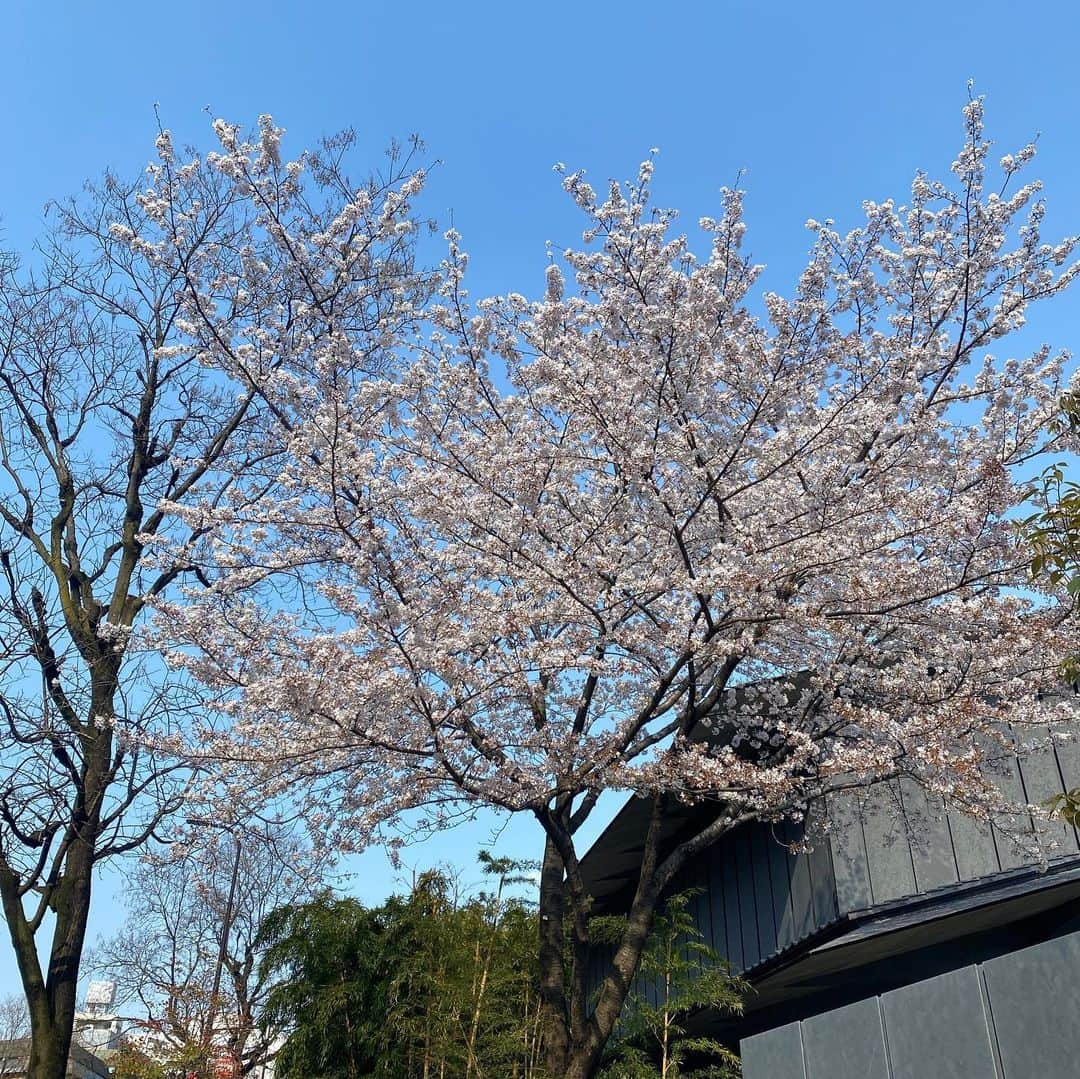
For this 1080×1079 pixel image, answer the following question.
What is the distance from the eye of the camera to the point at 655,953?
793 cm

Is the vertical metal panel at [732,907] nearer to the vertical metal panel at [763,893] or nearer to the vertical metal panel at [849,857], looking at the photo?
the vertical metal panel at [763,893]

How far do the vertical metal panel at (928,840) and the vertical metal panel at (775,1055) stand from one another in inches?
141

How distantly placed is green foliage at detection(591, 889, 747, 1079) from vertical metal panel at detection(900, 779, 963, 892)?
176 centimetres

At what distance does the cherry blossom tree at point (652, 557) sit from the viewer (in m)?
5.70

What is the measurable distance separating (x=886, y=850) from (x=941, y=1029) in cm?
453

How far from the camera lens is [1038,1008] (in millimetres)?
2980

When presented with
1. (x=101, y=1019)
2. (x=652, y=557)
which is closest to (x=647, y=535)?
(x=652, y=557)

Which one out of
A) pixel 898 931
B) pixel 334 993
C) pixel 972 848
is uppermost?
pixel 972 848

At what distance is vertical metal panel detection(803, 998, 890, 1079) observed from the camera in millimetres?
3561

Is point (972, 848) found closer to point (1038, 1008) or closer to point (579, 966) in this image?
point (579, 966)

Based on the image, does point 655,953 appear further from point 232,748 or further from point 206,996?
point 206,996

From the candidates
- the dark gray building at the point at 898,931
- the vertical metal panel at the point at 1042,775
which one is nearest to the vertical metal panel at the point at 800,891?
the dark gray building at the point at 898,931

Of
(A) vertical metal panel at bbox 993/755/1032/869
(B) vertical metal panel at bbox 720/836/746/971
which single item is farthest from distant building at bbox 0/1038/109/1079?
(A) vertical metal panel at bbox 993/755/1032/869

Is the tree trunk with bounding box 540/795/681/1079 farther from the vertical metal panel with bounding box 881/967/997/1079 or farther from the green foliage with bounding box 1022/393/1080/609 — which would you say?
the green foliage with bounding box 1022/393/1080/609
